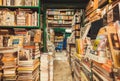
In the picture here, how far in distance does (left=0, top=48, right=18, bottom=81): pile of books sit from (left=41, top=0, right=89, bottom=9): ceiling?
2060mm

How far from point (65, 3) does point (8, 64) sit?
8.03 ft

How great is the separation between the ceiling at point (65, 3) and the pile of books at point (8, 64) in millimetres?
2060

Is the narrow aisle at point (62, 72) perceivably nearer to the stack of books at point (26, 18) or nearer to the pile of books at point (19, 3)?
the stack of books at point (26, 18)

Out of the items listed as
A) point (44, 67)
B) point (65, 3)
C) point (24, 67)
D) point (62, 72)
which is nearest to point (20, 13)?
point (24, 67)

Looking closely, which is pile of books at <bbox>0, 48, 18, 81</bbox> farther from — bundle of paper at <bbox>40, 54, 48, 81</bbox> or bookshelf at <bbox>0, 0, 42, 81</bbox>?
bundle of paper at <bbox>40, 54, 48, 81</bbox>

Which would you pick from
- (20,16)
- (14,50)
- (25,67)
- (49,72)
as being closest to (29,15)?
(20,16)

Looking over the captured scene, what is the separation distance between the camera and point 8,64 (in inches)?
108

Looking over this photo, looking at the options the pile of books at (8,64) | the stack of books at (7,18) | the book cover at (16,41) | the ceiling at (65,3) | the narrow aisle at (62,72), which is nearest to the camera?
the pile of books at (8,64)

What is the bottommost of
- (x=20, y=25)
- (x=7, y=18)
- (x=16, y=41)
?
(x=16, y=41)

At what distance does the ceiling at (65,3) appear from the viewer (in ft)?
14.7

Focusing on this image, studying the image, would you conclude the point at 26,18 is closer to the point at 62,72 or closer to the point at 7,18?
the point at 7,18

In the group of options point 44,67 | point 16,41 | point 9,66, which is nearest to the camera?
point 9,66

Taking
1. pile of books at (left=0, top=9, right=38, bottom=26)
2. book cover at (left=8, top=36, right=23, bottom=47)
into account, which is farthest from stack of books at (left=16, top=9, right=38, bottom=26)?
book cover at (left=8, top=36, right=23, bottom=47)

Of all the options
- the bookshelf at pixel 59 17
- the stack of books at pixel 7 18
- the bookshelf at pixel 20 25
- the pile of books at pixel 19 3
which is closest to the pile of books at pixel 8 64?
the bookshelf at pixel 20 25
